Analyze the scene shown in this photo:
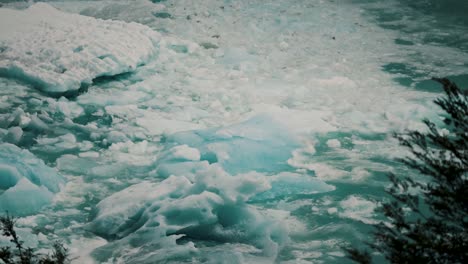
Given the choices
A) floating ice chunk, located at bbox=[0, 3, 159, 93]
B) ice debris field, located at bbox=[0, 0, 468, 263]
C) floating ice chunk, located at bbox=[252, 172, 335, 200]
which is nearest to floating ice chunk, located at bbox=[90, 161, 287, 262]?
ice debris field, located at bbox=[0, 0, 468, 263]

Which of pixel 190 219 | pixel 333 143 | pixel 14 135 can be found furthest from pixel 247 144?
pixel 14 135

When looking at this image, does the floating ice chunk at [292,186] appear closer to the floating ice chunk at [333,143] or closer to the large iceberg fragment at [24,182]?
the floating ice chunk at [333,143]

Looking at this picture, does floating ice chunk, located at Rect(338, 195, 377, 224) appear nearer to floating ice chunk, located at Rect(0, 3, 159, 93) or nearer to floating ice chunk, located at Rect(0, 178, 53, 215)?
floating ice chunk, located at Rect(0, 178, 53, 215)

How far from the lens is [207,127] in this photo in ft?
23.8

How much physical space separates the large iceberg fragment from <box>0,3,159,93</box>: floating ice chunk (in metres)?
2.63

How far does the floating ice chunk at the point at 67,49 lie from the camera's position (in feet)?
26.9

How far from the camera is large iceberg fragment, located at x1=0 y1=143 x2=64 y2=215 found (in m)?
5.00

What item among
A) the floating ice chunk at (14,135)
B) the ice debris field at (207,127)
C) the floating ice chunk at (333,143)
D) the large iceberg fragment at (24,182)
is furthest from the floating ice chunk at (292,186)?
the floating ice chunk at (14,135)

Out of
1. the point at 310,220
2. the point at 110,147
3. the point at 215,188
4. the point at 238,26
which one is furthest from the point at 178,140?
the point at 238,26

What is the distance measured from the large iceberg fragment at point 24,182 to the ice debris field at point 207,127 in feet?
0.05

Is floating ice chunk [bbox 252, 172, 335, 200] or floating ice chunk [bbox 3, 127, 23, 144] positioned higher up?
floating ice chunk [bbox 3, 127, 23, 144]

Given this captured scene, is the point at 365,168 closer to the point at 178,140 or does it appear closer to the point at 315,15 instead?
the point at 178,140

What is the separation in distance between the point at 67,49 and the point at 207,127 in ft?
10.6

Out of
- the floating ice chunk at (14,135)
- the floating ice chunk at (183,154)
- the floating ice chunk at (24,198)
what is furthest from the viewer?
the floating ice chunk at (14,135)
